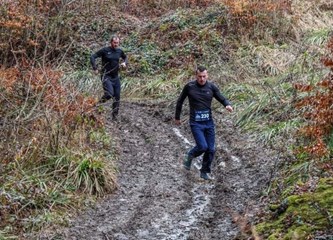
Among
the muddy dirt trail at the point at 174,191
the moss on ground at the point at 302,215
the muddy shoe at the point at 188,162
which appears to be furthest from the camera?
the muddy shoe at the point at 188,162

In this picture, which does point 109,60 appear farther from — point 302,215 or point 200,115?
point 302,215

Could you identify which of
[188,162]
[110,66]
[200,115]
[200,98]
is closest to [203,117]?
[200,115]

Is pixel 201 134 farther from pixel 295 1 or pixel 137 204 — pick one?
pixel 295 1

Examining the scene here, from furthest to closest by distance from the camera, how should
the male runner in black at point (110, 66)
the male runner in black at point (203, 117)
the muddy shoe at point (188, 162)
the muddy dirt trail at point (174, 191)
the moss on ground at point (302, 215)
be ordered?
the male runner in black at point (110, 66) → the muddy shoe at point (188, 162) → the male runner in black at point (203, 117) → the muddy dirt trail at point (174, 191) → the moss on ground at point (302, 215)

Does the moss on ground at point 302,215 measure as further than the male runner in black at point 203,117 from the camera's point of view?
No

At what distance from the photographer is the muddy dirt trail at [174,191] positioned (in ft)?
25.2

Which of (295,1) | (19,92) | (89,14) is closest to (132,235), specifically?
(19,92)

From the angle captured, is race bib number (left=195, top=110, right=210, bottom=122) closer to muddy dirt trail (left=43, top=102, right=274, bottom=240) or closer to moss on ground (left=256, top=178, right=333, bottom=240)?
muddy dirt trail (left=43, top=102, right=274, bottom=240)

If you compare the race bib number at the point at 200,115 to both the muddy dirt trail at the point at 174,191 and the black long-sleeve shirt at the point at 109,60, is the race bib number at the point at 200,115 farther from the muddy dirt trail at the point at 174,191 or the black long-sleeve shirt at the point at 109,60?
the black long-sleeve shirt at the point at 109,60

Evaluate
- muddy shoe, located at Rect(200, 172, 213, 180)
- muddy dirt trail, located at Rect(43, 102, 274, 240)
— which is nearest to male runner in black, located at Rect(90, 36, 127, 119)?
muddy dirt trail, located at Rect(43, 102, 274, 240)

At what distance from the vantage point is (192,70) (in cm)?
1845

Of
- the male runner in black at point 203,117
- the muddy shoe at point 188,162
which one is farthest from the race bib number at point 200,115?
the muddy shoe at point 188,162

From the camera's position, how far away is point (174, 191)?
9273 millimetres

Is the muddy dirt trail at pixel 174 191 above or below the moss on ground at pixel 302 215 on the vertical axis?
below
